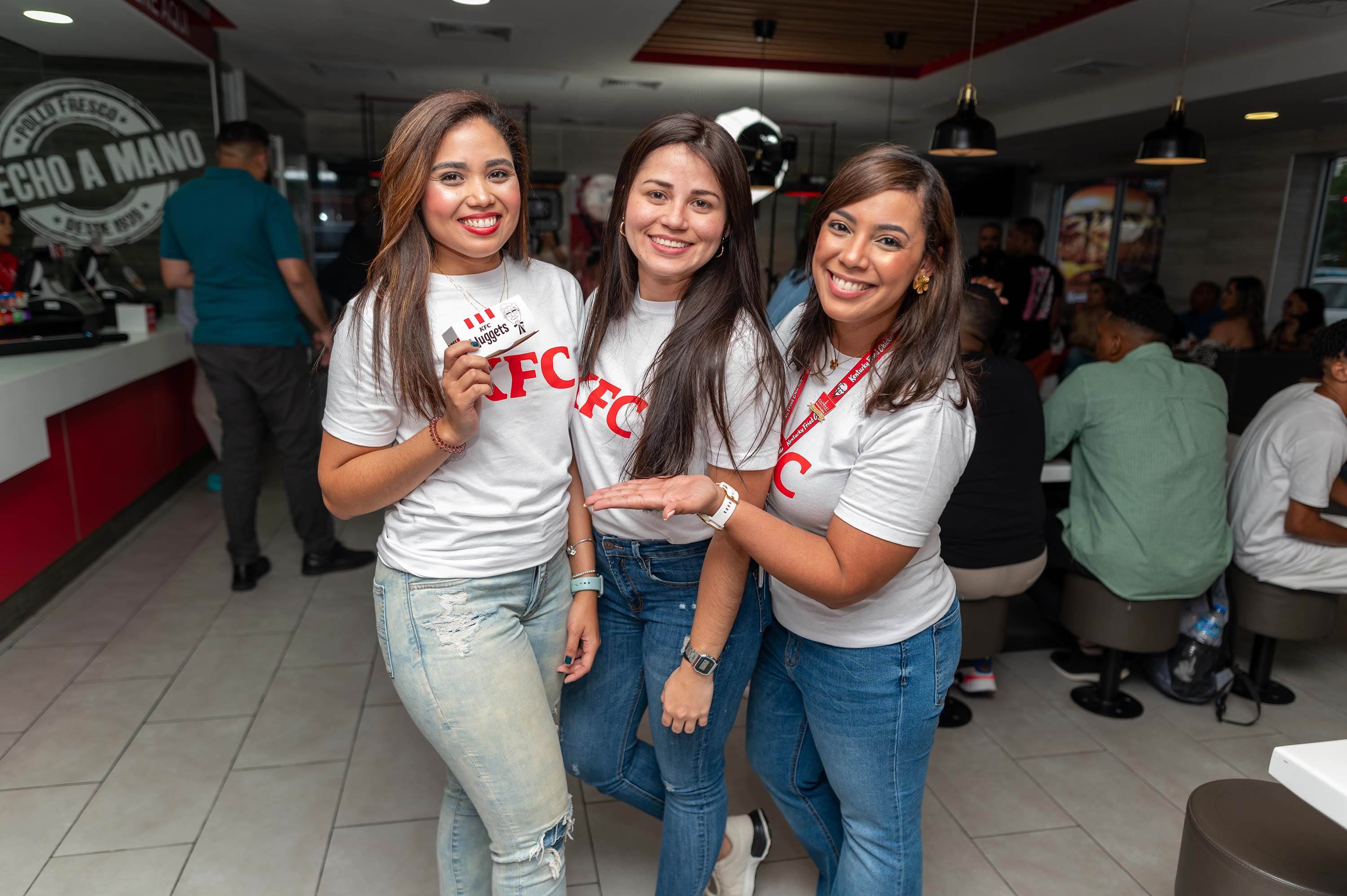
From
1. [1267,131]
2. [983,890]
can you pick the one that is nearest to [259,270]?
[983,890]

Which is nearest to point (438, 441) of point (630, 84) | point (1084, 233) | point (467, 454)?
point (467, 454)

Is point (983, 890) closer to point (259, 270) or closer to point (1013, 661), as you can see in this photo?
point (1013, 661)

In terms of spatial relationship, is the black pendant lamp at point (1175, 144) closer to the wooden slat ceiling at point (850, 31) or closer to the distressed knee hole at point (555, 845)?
the wooden slat ceiling at point (850, 31)

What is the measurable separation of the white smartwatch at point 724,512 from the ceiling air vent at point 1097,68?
5.50 m

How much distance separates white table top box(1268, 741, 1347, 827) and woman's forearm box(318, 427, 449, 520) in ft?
3.67

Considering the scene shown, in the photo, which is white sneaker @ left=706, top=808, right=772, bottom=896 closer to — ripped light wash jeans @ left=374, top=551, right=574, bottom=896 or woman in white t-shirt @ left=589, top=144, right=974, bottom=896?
woman in white t-shirt @ left=589, top=144, right=974, bottom=896

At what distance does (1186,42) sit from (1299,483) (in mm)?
3526

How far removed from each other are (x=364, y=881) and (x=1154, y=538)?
2.23 m

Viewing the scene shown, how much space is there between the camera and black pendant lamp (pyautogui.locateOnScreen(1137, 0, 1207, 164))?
4262 mm

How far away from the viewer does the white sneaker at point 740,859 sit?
180cm

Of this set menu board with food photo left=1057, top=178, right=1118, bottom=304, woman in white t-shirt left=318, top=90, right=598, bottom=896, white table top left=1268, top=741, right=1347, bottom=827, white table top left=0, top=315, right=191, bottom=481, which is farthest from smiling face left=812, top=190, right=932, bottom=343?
menu board with food photo left=1057, top=178, right=1118, bottom=304

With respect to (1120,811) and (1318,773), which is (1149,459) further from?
(1318,773)

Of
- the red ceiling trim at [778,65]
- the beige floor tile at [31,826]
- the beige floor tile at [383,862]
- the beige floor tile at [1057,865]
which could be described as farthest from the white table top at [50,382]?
the red ceiling trim at [778,65]

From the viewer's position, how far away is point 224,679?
2715mm
